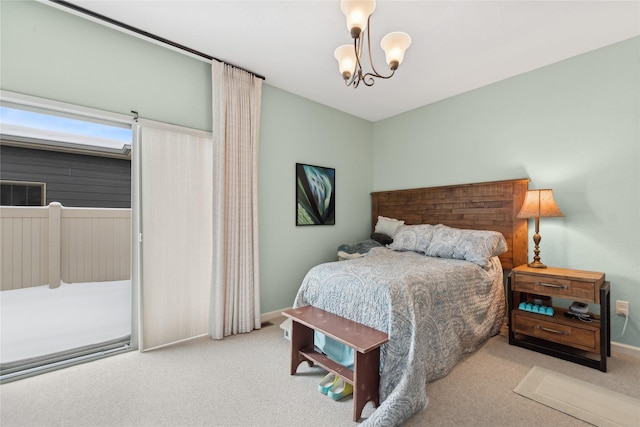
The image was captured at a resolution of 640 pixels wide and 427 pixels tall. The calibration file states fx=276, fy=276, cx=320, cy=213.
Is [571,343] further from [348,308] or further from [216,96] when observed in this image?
[216,96]

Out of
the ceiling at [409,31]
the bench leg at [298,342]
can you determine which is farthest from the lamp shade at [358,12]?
the bench leg at [298,342]

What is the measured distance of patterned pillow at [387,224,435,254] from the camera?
123 inches

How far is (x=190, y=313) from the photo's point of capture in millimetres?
2697

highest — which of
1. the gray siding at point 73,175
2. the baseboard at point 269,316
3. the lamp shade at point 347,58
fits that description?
the lamp shade at point 347,58

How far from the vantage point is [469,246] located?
107 inches

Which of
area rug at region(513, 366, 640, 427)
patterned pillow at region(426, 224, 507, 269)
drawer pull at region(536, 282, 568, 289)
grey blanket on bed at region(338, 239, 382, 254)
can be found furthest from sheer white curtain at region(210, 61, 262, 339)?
drawer pull at region(536, 282, 568, 289)

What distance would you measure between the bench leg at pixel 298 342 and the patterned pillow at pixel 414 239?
1.65 metres

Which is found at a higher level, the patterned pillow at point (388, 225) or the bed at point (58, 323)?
the patterned pillow at point (388, 225)

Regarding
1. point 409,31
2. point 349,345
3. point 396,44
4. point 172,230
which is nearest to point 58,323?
point 172,230

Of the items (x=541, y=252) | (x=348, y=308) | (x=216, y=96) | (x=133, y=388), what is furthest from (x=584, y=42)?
(x=133, y=388)

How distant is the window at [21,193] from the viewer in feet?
7.78

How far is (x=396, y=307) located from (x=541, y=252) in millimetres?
2122

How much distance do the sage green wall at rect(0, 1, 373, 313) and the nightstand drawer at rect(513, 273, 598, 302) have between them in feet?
7.06

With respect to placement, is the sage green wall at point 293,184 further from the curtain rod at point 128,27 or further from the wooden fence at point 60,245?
the wooden fence at point 60,245
